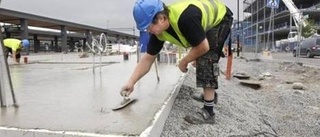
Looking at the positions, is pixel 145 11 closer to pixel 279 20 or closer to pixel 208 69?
pixel 208 69

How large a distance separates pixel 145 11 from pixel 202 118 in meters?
1.39

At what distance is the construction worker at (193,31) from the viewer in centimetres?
328

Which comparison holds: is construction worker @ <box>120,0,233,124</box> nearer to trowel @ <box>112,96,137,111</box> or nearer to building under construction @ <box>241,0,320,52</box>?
trowel @ <box>112,96,137,111</box>

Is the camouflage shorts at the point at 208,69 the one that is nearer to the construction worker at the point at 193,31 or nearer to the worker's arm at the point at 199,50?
the construction worker at the point at 193,31

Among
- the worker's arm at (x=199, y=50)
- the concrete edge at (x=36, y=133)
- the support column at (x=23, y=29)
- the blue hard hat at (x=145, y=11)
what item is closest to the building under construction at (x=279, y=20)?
the support column at (x=23, y=29)

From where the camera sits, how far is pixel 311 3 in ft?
201

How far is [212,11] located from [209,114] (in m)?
1.09

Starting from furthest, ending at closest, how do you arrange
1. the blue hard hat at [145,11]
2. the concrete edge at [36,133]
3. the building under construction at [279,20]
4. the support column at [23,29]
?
the building under construction at [279,20], the support column at [23,29], the blue hard hat at [145,11], the concrete edge at [36,133]

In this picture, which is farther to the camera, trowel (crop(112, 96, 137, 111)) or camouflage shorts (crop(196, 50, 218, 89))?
camouflage shorts (crop(196, 50, 218, 89))

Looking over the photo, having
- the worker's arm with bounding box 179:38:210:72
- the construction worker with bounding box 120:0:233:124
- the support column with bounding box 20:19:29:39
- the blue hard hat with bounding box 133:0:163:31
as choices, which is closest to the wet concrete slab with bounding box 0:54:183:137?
the construction worker with bounding box 120:0:233:124

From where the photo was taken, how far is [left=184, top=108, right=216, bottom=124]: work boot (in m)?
3.93

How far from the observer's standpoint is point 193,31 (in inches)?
128

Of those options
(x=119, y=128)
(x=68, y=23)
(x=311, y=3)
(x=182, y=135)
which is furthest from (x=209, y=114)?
(x=311, y=3)

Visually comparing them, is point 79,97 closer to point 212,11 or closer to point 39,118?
point 39,118
